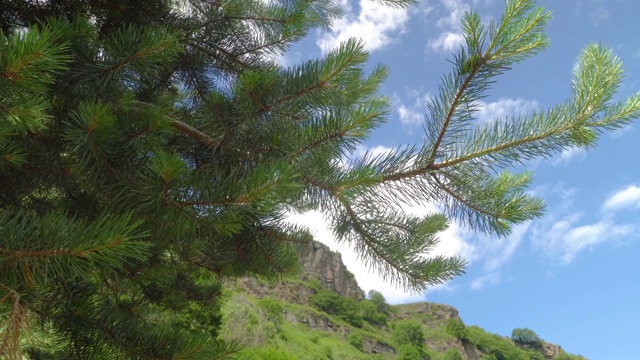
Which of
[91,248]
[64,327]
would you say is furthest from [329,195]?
[64,327]

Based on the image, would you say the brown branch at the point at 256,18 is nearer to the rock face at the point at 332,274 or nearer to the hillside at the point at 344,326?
the hillside at the point at 344,326

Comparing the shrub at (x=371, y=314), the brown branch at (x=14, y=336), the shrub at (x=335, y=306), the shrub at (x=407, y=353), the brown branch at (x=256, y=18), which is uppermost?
the shrub at (x=371, y=314)

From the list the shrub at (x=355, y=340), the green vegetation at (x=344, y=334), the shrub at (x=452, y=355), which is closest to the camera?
the green vegetation at (x=344, y=334)

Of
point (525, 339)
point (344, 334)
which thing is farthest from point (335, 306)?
point (525, 339)

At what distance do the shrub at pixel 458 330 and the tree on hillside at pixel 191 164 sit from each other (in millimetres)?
86634

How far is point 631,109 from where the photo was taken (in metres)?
1.58

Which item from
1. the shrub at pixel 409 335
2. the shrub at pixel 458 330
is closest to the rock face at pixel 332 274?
the shrub at pixel 409 335

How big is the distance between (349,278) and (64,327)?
88.8 meters

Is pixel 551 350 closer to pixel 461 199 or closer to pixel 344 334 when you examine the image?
pixel 344 334

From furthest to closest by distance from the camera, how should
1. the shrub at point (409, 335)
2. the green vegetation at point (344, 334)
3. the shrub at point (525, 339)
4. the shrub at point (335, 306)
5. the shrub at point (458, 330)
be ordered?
1. the shrub at point (525, 339)
2. the shrub at point (458, 330)
3. the shrub at point (409, 335)
4. the shrub at point (335, 306)
5. the green vegetation at point (344, 334)

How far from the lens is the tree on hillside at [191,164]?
55.6 inches

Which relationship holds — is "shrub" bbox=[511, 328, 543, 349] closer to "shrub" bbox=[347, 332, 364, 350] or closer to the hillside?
the hillside

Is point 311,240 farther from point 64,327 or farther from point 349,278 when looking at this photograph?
point 349,278

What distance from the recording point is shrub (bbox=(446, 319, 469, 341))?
271ft
